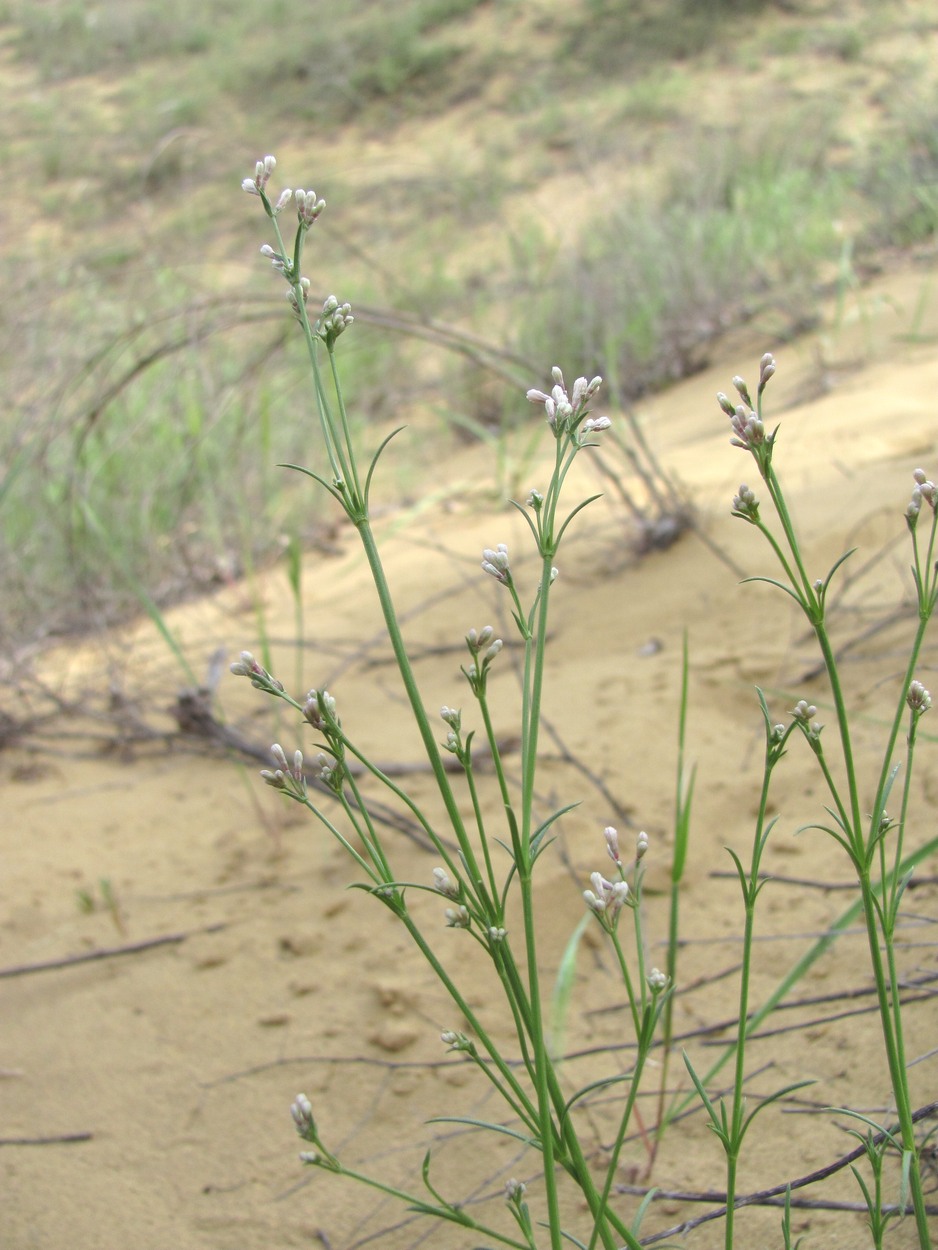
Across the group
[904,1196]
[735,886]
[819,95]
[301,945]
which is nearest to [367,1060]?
[301,945]

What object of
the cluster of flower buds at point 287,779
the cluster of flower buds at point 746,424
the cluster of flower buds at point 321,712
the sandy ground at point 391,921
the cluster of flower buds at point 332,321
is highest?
the cluster of flower buds at point 332,321

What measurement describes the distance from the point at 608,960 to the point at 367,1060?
15.9 inches

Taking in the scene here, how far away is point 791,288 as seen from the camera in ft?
16.5

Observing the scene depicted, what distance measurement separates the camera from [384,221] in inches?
378

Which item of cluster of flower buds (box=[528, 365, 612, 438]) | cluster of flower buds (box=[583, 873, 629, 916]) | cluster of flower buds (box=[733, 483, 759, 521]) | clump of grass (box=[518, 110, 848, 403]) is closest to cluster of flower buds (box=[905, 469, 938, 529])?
cluster of flower buds (box=[733, 483, 759, 521])

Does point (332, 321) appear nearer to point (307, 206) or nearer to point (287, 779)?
point (307, 206)

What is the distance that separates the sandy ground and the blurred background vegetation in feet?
1.63

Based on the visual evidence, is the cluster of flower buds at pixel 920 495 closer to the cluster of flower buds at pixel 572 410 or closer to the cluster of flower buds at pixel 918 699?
the cluster of flower buds at pixel 918 699

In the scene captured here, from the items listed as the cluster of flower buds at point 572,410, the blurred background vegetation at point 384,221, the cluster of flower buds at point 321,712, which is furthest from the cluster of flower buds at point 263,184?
the blurred background vegetation at point 384,221

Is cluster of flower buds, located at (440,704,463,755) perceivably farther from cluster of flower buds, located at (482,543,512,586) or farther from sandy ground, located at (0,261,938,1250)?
sandy ground, located at (0,261,938,1250)

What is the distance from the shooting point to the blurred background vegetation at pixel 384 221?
151 inches

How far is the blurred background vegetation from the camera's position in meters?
3.83

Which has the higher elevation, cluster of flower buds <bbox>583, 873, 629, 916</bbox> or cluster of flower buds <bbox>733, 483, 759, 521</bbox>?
cluster of flower buds <bbox>733, 483, 759, 521</bbox>

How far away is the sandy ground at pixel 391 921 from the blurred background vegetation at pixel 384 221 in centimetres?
50
